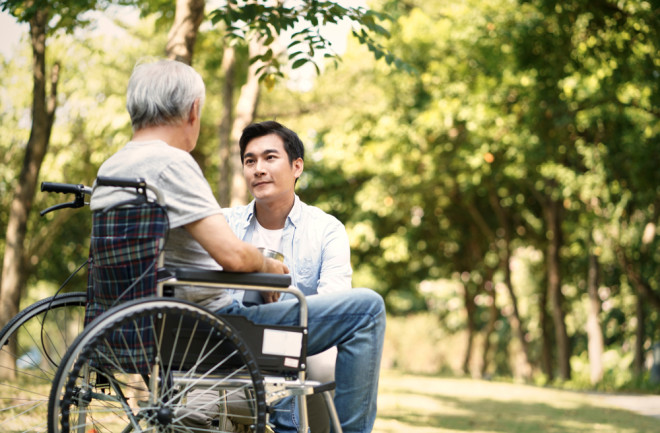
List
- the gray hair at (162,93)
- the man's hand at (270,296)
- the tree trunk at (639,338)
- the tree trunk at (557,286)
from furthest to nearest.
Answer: the tree trunk at (557,286) < the tree trunk at (639,338) < the man's hand at (270,296) < the gray hair at (162,93)

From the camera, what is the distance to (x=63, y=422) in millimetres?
2621

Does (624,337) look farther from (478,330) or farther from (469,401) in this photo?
(469,401)

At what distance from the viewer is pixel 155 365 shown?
2.77m

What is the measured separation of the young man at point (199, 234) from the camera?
2850 millimetres

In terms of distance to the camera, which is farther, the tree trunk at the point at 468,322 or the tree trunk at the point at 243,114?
the tree trunk at the point at 468,322

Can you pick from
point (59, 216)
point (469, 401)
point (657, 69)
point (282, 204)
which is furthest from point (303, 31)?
point (59, 216)

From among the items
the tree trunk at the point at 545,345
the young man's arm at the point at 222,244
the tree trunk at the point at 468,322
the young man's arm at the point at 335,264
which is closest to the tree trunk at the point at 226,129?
the young man's arm at the point at 335,264

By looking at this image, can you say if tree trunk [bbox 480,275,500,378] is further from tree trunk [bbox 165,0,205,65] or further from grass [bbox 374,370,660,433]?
tree trunk [bbox 165,0,205,65]

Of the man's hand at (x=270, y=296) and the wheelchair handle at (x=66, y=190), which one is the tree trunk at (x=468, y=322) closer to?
the man's hand at (x=270, y=296)

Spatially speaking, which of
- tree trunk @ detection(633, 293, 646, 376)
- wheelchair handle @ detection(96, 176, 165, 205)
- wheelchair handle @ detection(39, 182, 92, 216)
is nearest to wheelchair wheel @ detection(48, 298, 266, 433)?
wheelchair handle @ detection(96, 176, 165, 205)

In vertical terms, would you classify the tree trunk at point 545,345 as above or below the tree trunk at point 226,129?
below

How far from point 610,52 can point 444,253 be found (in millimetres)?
14927

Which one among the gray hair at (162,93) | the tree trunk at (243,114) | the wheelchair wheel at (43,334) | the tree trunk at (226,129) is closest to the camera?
the gray hair at (162,93)

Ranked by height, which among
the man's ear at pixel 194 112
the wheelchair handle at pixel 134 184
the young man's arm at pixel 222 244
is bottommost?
the young man's arm at pixel 222 244
